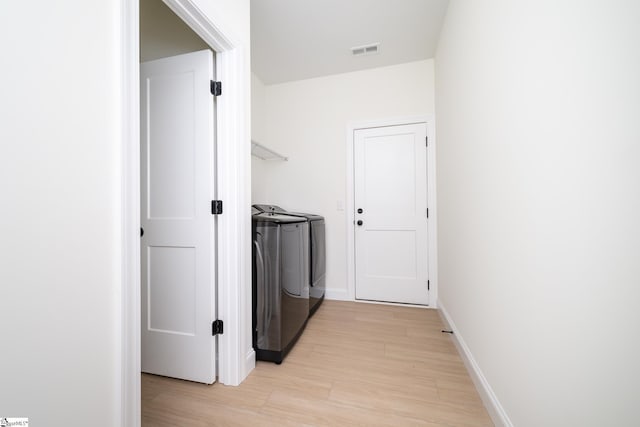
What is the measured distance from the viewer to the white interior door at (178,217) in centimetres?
147

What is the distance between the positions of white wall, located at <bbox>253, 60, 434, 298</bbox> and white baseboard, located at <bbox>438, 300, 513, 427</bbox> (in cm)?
136

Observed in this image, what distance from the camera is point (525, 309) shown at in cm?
94

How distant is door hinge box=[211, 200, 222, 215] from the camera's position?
4.79 ft

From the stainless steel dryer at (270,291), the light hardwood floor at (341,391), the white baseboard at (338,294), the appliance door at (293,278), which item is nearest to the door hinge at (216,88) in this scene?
the stainless steel dryer at (270,291)

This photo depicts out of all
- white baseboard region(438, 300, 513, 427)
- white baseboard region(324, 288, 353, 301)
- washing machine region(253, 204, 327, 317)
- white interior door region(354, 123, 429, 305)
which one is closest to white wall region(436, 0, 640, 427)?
white baseboard region(438, 300, 513, 427)

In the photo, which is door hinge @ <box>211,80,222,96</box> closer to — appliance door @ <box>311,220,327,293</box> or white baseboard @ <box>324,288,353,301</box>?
appliance door @ <box>311,220,327,293</box>

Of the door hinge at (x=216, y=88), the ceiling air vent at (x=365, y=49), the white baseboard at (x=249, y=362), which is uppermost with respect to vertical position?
the ceiling air vent at (x=365, y=49)

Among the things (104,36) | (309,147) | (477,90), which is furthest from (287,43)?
(104,36)

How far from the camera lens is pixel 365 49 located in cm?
252

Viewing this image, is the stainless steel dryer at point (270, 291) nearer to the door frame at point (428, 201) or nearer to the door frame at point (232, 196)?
the door frame at point (232, 196)

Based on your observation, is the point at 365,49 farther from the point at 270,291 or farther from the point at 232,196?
the point at 270,291

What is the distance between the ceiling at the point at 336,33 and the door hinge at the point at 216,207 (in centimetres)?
165

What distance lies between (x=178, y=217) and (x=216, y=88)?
0.80 metres

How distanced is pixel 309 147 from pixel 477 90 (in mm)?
1939
